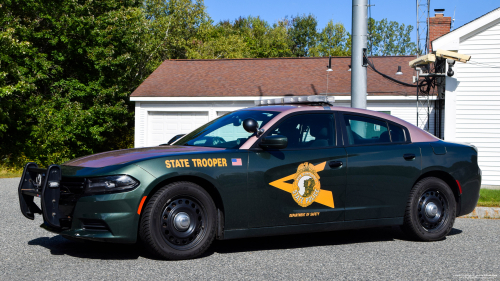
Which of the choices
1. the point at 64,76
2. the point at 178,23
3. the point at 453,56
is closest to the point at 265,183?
the point at 453,56

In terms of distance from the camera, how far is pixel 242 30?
5803cm

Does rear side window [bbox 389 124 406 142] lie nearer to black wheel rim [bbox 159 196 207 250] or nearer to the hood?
the hood

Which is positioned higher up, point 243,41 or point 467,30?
point 243,41

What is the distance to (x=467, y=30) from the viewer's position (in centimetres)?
1326

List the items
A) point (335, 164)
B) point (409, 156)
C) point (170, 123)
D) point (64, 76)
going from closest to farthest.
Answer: point (335, 164), point (409, 156), point (170, 123), point (64, 76)

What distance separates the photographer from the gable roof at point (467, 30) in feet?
43.3

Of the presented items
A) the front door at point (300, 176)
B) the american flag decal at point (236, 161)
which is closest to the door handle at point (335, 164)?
the front door at point (300, 176)

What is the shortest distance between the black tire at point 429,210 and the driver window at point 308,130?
129 centimetres

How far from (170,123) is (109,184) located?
15.1 m

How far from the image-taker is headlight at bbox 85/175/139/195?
Answer: 15.5 feet

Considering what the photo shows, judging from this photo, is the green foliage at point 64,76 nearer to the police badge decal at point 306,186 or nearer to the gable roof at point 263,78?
the gable roof at point 263,78

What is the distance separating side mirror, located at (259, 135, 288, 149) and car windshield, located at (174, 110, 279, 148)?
0.90ft

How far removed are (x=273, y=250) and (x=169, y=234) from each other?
1.32 meters

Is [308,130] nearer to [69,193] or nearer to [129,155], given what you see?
[129,155]
